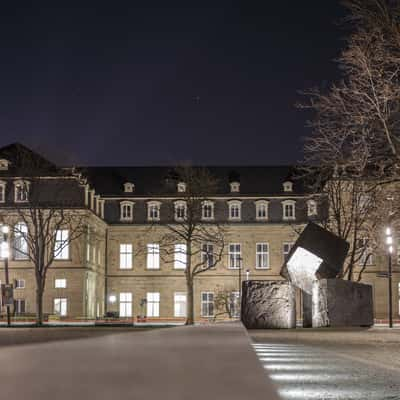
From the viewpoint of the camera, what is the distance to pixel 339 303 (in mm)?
26391

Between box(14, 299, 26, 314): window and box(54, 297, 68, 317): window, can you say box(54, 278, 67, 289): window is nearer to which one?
box(54, 297, 68, 317): window

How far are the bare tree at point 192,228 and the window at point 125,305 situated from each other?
16.8 feet

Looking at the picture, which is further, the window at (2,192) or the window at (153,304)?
the window at (153,304)

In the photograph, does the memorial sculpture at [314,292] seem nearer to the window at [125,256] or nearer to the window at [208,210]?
the window at [208,210]

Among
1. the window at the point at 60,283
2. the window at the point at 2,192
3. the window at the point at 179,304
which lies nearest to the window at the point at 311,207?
the window at the point at 179,304

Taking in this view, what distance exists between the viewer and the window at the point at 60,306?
5978 cm

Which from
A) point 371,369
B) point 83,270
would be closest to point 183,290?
point 83,270

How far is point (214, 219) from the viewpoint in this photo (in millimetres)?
70188

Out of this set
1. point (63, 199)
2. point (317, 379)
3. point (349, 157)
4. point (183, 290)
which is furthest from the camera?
point (183, 290)

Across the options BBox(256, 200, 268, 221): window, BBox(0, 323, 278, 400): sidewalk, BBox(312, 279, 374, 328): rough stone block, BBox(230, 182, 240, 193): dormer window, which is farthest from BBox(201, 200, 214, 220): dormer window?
BBox(0, 323, 278, 400): sidewalk

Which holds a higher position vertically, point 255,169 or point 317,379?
point 255,169

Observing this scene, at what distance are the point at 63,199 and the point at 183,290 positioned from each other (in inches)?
667

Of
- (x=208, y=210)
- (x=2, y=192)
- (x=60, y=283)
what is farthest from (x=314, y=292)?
(x=208, y=210)

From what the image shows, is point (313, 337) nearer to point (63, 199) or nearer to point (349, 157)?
point (349, 157)
